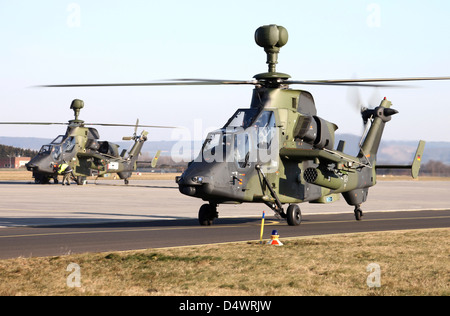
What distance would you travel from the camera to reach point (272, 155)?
2003 centimetres

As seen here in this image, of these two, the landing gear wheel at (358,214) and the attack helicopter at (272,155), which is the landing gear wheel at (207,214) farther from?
the landing gear wheel at (358,214)

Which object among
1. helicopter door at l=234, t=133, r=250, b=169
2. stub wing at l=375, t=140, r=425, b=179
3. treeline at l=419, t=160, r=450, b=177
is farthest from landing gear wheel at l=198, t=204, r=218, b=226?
treeline at l=419, t=160, r=450, b=177

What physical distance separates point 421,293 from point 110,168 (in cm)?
4643

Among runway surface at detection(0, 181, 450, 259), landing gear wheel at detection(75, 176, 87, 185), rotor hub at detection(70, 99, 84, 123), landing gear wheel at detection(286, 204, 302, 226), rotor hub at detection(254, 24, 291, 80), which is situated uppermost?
rotor hub at detection(70, 99, 84, 123)

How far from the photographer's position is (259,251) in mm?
13938

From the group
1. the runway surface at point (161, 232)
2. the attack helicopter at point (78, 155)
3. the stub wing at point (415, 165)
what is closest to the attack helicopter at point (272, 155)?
the runway surface at point (161, 232)

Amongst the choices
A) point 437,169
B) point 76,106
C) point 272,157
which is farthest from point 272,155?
point 437,169

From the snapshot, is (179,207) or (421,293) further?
(179,207)

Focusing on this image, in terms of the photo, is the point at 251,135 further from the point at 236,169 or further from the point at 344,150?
the point at 344,150

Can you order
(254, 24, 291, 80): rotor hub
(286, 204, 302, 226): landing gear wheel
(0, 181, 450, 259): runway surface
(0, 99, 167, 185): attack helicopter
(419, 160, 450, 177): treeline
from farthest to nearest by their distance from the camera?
(419, 160, 450, 177): treeline → (0, 99, 167, 185): attack helicopter → (254, 24, 291, 80): rotor hub → (286, 204, 302, 226): landing gear wheel → (0, 181, 450, 259): runway surface

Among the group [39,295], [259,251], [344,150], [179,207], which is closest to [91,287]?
[39,295]

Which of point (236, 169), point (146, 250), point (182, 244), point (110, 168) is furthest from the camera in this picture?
point (110, 168)

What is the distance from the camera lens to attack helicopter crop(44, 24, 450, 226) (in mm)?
18562

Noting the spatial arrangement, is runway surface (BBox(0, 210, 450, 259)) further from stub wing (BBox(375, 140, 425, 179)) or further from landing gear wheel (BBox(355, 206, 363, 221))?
stub wing (BBox(375, 140, 425, 179))
